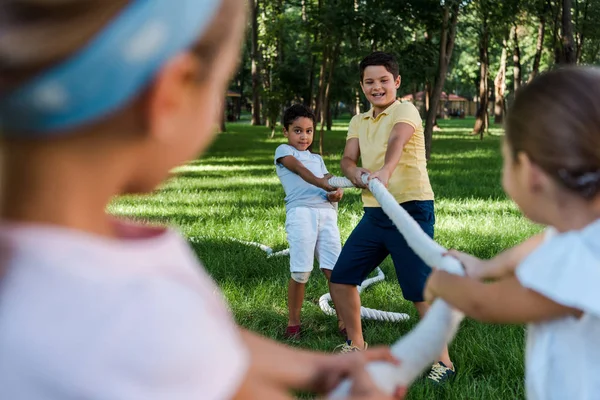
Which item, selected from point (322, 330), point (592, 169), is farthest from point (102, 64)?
point (322, 330)

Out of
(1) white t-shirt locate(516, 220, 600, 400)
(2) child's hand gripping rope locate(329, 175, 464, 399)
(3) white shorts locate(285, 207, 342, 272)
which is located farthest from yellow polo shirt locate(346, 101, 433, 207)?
(1) white t-shirt locate(516, 220, 600, 400)

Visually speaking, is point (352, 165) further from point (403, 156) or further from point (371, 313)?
point (371, 313)

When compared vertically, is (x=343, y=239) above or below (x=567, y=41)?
below

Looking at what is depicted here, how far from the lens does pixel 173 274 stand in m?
0.82

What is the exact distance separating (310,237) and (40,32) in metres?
3.90

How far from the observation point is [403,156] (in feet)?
13.1

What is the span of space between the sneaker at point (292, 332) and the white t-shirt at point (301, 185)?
78 centimetres

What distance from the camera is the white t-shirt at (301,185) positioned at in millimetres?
4617

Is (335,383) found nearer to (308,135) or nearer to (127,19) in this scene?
(127,19)

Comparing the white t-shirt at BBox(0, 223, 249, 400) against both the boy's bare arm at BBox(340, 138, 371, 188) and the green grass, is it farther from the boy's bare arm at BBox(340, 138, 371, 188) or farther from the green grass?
the boy's bare arm at BBox(340, 138, 371, 188)

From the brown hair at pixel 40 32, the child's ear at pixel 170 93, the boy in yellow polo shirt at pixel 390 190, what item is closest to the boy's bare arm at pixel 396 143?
the boy in yellow polo shirt at pixel 390 190

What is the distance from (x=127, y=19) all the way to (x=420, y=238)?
3.39 ft

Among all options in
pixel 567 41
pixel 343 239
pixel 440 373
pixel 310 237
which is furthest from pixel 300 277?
pixel 567 41

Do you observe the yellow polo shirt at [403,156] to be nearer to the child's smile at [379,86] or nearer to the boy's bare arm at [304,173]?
the child's smile at [379,86]
